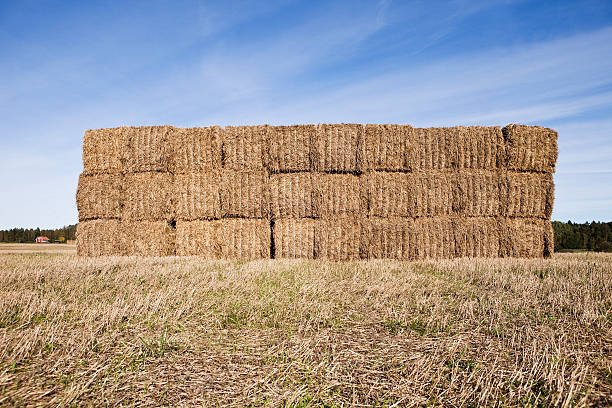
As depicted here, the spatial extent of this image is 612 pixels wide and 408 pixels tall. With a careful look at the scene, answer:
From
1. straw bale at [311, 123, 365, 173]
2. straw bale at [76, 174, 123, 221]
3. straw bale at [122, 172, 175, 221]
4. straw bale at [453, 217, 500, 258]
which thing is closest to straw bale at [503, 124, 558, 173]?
straw bale at [453, 217, 500, 258]

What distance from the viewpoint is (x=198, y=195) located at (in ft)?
39.3

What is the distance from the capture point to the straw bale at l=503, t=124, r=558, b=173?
12000 millimetres

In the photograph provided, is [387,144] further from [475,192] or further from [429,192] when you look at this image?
[475,192]

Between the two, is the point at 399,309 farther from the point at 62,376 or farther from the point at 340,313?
the point at 62,376

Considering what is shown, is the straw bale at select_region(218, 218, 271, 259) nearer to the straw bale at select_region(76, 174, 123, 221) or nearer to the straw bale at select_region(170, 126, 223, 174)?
the straw bale at select_region(170, 126, 223, 174)

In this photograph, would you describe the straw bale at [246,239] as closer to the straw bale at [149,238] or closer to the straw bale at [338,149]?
the straw bale at [149,238]

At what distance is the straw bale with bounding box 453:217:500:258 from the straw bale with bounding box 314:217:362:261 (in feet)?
9.75

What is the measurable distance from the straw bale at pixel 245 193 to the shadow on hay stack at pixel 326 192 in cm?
3

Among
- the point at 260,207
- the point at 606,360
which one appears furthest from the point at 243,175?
the point at 606,360

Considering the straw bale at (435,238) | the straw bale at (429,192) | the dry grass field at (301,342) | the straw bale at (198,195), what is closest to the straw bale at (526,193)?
the straw bale at (429,192)

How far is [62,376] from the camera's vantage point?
3.54 m

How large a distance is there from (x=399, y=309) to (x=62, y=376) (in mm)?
3913

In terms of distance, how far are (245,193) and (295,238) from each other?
1.95 m

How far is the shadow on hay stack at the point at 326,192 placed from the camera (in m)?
11.6
